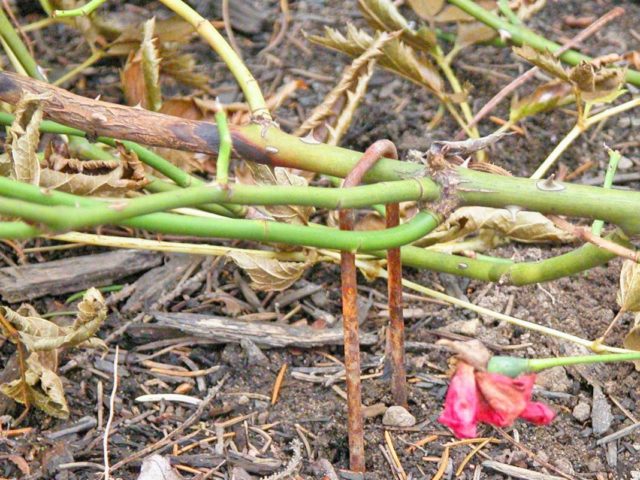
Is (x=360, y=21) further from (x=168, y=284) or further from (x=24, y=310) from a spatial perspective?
(x=24, y=310)

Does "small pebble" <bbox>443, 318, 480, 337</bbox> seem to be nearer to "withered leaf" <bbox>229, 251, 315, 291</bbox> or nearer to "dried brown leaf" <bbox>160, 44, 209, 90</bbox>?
"withered leaf" <bbox>229, 251, 315, 291</bbox>

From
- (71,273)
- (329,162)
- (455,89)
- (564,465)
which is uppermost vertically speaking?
(329,162)

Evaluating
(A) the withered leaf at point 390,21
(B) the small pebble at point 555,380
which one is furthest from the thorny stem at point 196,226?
(A) the withered leaf at point 390,21

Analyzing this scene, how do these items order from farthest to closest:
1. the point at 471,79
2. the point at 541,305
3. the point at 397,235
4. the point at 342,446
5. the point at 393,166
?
the point at 471,79, the point at 541,305, the point at 342,446, the point at 393,166, the point at 397,235

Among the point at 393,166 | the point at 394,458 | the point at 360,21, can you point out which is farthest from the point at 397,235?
the point at 360,21

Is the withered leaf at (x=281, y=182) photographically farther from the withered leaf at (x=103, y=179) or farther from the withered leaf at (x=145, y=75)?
the withered leaf at (x=145, y=75)

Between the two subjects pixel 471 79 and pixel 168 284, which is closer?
pixel 168 284

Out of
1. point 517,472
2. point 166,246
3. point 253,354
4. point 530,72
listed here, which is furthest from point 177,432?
point 530,72

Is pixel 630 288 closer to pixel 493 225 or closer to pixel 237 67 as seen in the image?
pixel 493 225
